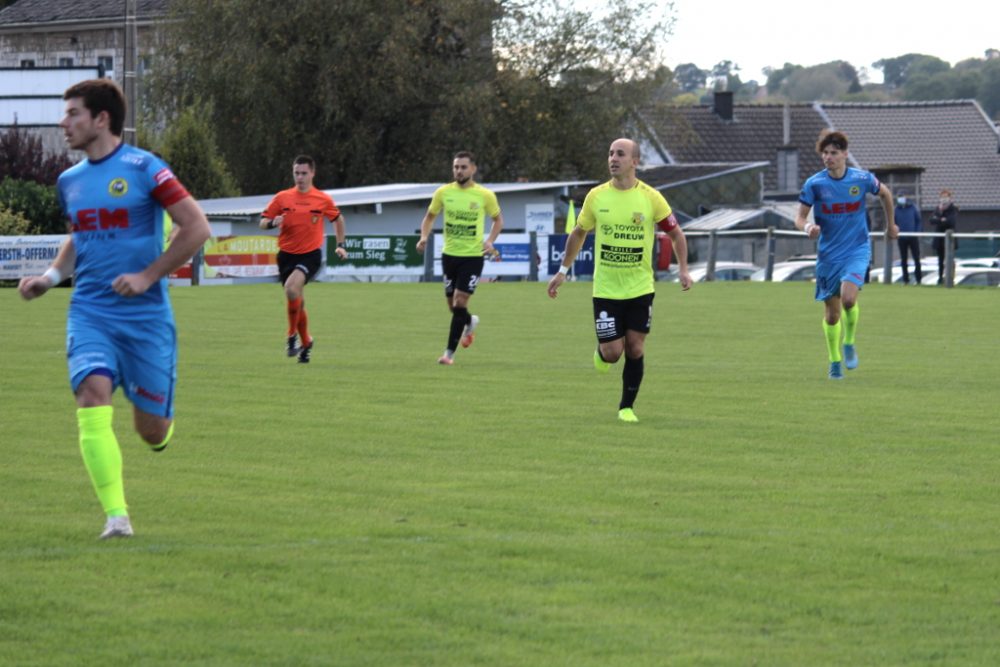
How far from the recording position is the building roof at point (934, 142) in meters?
84.5

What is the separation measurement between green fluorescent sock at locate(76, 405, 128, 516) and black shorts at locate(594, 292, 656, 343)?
581cm

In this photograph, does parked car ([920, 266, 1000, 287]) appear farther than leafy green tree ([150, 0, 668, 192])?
No

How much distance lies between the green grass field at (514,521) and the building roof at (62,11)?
2204 inches

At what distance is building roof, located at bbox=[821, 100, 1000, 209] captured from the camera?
3327 inches

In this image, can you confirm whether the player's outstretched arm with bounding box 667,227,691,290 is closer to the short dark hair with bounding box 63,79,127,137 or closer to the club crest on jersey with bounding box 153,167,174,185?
the club crest on jersey with bounding box 153,167,174,185

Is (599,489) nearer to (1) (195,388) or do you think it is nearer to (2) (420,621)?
(2) (420,621)

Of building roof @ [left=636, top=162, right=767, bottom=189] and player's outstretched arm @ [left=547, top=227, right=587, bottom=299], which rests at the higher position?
building roof @ [left=636, top=162, right=767, bottom=189]

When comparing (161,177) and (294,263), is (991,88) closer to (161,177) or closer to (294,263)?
(294,263)

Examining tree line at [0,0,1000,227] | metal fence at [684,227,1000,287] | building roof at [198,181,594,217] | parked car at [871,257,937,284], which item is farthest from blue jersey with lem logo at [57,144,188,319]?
tree line at [0,0,1000,227]

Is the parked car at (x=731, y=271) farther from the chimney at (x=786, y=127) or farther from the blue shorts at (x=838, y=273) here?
the chimney at (x=786, y=127)

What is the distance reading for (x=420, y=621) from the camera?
20.4 feet

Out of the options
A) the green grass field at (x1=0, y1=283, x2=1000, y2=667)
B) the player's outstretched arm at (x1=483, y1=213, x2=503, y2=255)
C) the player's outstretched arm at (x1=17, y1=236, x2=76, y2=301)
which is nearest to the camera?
the green grass field at (x1=0, y1=283, x2=1000, y2=667)

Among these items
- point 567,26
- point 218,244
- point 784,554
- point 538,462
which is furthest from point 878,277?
point 784,554

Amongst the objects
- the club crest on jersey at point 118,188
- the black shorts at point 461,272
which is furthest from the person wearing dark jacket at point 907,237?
the club crest on jersey at point 118,188
